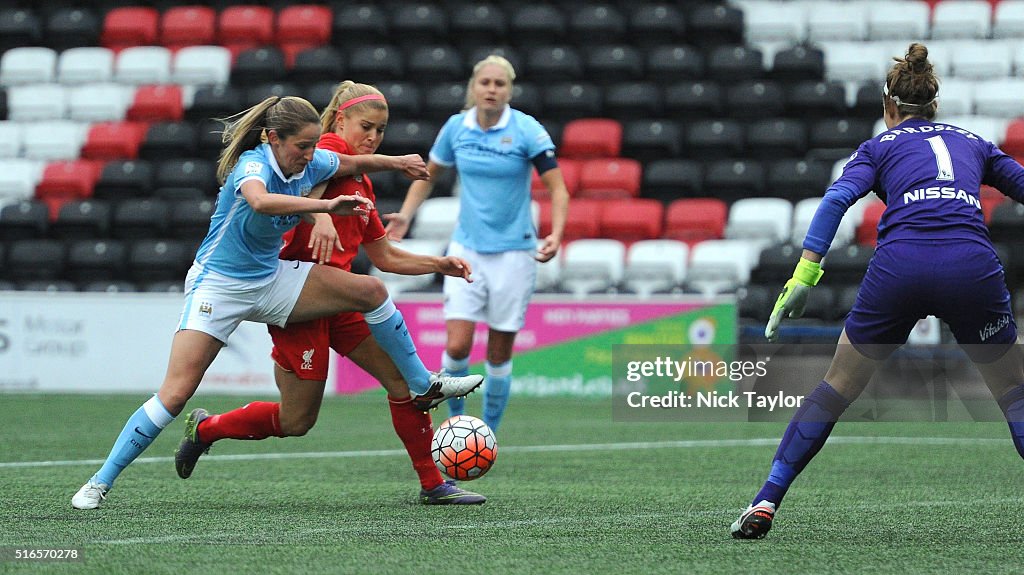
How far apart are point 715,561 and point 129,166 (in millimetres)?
13588

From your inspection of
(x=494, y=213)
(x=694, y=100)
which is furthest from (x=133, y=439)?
(x=694, y=100)

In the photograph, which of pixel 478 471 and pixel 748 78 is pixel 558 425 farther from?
pixel 748 78

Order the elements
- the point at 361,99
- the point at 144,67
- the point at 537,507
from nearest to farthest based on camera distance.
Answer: the point at 537,507 < the point at 361,99 < the point at 144,67

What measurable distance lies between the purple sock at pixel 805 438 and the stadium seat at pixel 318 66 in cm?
1302

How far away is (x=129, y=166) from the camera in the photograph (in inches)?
661

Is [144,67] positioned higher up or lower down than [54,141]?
higher up

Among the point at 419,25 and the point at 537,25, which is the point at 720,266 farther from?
the point at 419,25

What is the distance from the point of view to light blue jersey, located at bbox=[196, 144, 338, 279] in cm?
554

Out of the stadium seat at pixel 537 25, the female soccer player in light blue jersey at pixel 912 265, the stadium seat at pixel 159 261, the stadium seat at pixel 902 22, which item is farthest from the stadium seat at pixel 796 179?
the female soccer player in light blue jersey at pixel 912 265

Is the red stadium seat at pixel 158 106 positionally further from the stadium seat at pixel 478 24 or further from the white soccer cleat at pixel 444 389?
the white soccer cleat at pixel 444 389

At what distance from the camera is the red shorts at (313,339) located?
5965 millimetres

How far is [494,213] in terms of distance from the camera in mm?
8086

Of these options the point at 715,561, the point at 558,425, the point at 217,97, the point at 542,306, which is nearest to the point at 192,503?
the point at 715,561

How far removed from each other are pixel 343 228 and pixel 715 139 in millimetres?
10131
